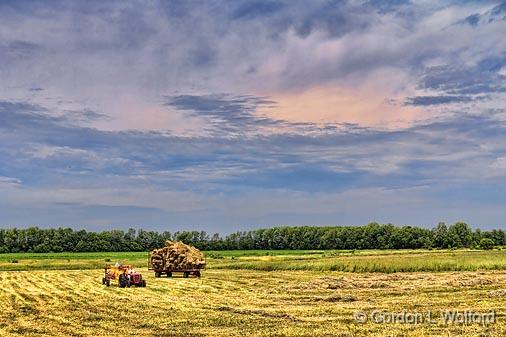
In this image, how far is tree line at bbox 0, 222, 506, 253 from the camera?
5674 inches

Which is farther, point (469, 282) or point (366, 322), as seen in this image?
point (469, 282)

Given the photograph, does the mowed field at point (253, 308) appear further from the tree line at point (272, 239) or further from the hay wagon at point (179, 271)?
the tree line at point (272, 239)

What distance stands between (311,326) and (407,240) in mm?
147261

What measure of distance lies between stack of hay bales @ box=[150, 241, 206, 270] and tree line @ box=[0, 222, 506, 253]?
101 meters

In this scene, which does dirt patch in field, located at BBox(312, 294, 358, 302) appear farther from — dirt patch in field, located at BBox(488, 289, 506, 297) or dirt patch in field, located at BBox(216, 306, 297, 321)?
dirt patch in field, located at BBox(488, 289, 506, 297)

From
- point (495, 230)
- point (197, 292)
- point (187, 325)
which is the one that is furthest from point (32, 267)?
point (495, 230)

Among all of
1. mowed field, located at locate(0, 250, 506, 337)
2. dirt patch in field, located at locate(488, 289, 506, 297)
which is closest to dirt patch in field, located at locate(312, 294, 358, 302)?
mowed field, located at locate(0, 250, 506, 337)

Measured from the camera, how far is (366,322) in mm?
Answer: 19750

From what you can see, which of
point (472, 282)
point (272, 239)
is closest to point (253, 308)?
point (472, 282)

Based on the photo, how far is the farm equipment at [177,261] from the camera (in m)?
48.0

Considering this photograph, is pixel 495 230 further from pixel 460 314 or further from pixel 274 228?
pixel 460 314

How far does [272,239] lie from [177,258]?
121609 mm

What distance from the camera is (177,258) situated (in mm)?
48469

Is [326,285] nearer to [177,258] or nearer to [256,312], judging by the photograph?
[256,312]
